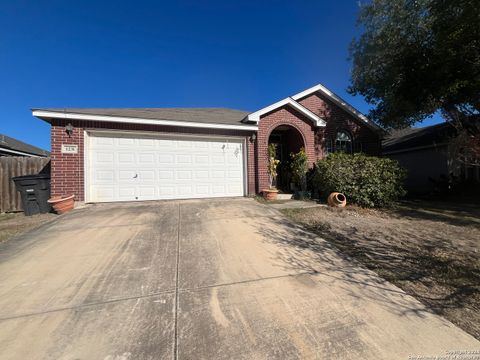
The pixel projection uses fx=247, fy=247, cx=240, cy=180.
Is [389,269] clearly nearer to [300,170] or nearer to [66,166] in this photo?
[300,170]

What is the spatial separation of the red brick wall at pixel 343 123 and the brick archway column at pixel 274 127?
5.16 feet

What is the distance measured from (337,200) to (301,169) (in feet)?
7.82

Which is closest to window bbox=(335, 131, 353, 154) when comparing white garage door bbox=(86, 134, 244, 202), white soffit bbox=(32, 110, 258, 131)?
white soffit bbox=(32, 110, 258, 131)

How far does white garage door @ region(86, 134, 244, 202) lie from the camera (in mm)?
7945

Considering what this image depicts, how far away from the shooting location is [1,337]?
215cm

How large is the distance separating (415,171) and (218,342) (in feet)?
57.4

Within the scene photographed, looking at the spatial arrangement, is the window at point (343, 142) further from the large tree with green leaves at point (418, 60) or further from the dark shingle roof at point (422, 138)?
the dark shingle roof at point (422, 138)

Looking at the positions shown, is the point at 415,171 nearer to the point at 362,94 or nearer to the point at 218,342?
the point at 362,94

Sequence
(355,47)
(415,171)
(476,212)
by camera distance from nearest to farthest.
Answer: (476,212), (355,47), (415,171)

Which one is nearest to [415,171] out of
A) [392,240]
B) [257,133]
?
[257,133]

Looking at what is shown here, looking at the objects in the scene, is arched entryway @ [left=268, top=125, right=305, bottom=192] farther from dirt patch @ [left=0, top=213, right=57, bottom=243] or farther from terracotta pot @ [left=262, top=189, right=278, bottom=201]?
dirt patch @ [left=0, top=213, right=57, bottom=243]

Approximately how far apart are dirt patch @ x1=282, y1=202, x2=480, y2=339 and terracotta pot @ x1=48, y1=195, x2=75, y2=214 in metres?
6.16

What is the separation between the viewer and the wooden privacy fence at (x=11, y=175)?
8.00 metres

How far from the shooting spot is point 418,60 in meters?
9.60
